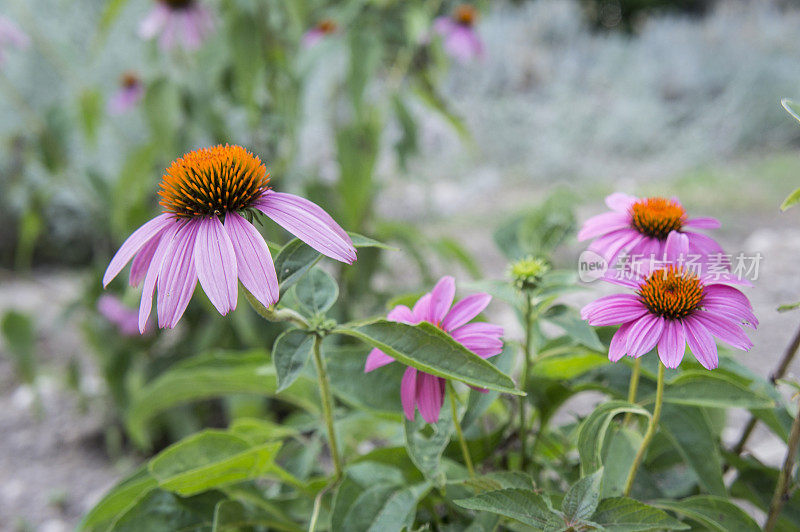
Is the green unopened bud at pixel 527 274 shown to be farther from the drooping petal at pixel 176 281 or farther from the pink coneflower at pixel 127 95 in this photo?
the pink coneflower at pixel 127 95

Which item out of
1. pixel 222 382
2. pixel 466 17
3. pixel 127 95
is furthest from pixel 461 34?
pixel 222 382

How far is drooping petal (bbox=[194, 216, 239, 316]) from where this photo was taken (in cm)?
38

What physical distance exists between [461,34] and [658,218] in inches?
42.9

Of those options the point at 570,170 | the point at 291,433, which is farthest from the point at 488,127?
the point at 291,433

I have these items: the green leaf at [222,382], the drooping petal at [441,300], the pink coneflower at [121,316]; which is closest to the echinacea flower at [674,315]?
the drooping petal at [441,300]

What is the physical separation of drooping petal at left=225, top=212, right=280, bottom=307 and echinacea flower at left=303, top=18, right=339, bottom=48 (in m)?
0.93

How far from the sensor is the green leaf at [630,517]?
0.42 metres

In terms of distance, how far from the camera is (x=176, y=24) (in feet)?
4.07

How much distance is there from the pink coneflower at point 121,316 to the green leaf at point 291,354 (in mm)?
958

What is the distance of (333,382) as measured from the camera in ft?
1.91

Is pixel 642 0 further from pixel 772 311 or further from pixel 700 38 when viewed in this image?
pixel 772 311

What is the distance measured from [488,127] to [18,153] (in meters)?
2.47

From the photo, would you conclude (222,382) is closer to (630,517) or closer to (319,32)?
(630,517)

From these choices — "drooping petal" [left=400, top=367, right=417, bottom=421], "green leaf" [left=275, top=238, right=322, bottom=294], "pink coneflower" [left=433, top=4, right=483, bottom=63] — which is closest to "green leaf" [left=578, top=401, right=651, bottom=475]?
"drooping petal" [left=400, top=367, right=417, bottom=421]
